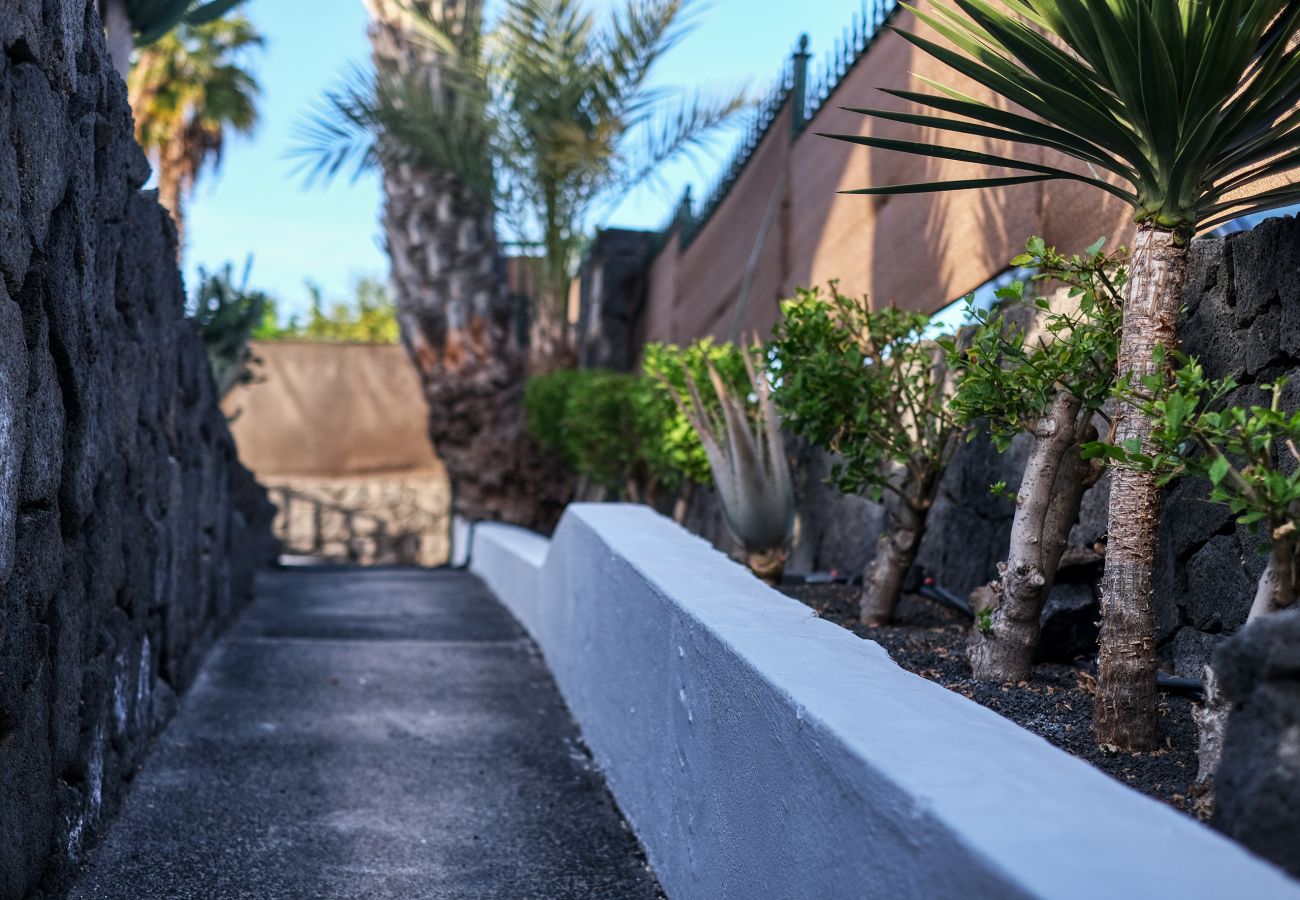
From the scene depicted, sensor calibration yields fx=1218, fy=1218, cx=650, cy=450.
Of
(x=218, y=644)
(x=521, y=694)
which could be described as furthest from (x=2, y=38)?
(x=218, y=644)

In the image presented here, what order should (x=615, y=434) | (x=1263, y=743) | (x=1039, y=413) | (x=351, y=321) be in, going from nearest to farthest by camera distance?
(x=1263, y=743), (x=1039, y=413), (x=615, y=434), (x=351, y=321)

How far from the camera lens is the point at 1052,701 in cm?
286

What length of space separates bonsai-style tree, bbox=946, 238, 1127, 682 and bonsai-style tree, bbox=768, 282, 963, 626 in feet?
2.60

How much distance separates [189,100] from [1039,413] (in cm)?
1968

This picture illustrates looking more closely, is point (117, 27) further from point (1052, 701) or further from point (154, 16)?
point (1052, 701)

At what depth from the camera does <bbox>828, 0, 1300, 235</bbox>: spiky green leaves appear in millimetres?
2289

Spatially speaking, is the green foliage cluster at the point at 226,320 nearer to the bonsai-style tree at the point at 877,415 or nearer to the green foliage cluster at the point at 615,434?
the green foliage cluster at the point at 615,434

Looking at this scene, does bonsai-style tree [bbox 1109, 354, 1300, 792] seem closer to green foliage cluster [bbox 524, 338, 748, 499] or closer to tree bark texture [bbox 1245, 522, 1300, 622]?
tree bark texture [bbox 1245, 522, 1300, 622]

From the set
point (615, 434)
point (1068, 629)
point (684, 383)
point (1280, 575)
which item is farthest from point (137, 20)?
point (1280, 575)

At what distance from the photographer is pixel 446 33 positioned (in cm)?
963

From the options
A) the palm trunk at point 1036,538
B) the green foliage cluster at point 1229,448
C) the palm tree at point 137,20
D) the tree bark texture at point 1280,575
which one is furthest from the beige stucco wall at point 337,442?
the tree bark texture at point 1280,575

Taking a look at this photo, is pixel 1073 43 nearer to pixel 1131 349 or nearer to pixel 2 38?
pixel 1131 349

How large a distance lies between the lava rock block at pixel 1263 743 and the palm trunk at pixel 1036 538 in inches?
54.1

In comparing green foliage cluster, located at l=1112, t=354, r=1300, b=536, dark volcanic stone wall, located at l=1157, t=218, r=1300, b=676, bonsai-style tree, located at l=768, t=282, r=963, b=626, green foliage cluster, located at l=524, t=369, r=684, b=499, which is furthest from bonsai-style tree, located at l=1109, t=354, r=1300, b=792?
green foliage cluster, located at l=524, t=369, r=684, b=499
